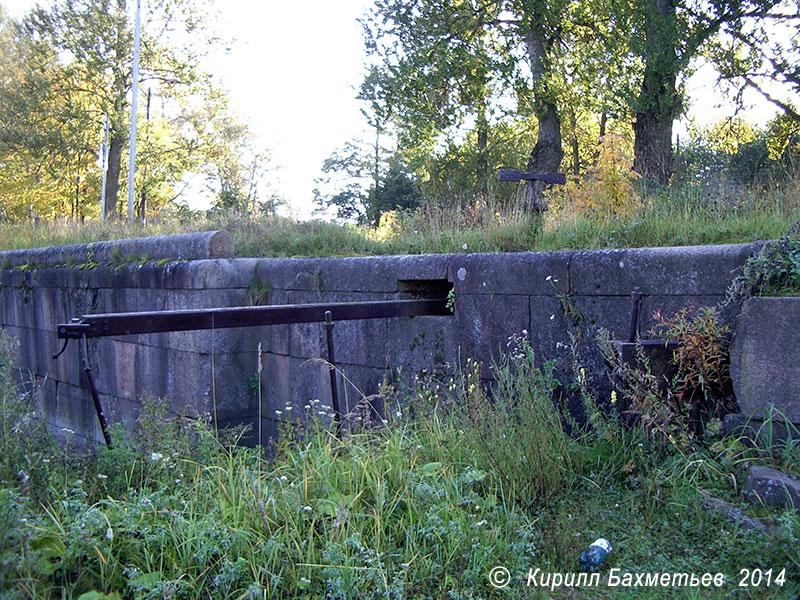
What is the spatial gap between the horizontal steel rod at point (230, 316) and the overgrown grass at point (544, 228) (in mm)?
869

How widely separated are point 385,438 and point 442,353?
4.81ft

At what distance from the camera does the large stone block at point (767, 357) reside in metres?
3.39

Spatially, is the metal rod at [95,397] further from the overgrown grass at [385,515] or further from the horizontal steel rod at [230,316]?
the horizontal steel rod at [230,316]

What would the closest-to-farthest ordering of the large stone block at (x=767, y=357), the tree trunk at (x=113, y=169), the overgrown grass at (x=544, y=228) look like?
1. the large stone block at (x=767, y=357)
2. the overgrown grass at (x=544, y=228)
3. the tree trunk at (x=113, y=169)

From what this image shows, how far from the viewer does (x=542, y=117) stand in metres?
17.3

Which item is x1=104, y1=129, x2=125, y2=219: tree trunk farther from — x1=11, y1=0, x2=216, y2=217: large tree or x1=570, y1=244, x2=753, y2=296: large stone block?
x1=570, y1=244, x2=753, y2=296: large stone block

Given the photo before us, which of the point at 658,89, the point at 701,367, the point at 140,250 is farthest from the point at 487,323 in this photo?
the point at 658,89

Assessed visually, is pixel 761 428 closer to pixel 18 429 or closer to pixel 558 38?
pixel 18 429

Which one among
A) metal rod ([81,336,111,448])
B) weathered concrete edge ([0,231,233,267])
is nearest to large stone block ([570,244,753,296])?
metal rod ([81,336,111,448])

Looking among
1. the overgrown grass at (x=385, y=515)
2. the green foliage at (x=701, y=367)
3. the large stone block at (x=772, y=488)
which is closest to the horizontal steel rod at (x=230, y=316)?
the overgrown grass at (x=385, y=515)

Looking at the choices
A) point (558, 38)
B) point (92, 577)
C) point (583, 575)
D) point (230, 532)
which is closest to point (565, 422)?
point (583, 575)

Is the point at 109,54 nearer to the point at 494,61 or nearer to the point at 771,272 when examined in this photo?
the point at 494,61

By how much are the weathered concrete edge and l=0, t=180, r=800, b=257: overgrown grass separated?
1.73 ft

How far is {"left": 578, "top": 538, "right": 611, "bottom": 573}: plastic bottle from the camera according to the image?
2939 millimetres
